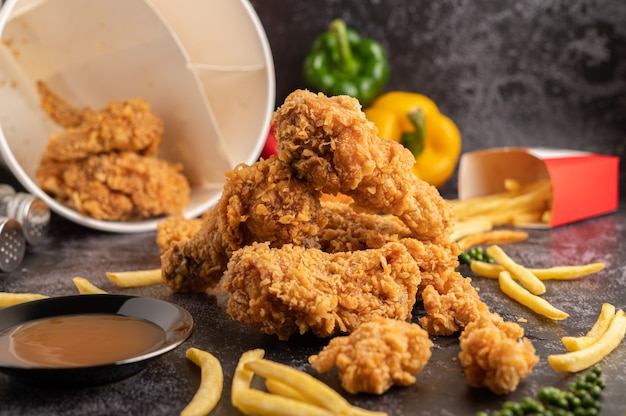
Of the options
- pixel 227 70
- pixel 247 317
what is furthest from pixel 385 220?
pixel 227 70

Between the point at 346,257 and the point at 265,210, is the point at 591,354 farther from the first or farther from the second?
the point at 265,210

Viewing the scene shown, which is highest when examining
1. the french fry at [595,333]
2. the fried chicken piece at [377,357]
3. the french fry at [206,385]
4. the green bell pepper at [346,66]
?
the green bell pepper at [346,66]

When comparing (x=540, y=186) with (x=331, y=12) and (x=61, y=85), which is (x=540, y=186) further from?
(x=61, y=85)

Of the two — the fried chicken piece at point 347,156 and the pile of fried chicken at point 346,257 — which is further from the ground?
the fried chicken piece at point 347,156

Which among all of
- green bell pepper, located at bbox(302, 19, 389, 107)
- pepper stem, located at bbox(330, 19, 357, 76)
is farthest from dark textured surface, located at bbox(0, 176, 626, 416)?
pepper stem, located at bbox(330, 19, 357, 76)

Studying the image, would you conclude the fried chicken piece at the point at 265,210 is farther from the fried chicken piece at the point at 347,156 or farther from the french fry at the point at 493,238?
the french fry at the point at 493,238

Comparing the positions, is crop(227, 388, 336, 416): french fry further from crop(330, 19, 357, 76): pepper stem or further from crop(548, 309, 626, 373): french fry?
crop(330, 19, 357, 76): pepper stem

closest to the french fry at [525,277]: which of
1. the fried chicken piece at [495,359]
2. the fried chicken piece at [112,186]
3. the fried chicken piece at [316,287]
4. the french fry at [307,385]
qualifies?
the fried chicken piece at [316,287]
